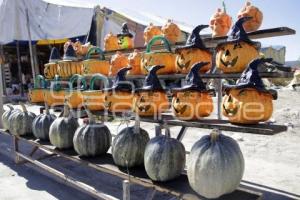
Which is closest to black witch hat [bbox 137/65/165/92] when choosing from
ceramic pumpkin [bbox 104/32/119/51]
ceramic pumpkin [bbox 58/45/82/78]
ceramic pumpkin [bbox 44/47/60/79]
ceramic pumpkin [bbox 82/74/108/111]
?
ceramic pumpkin [bbox 82/74/108/111]

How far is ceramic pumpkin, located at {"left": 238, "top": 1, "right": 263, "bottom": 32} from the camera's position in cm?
288

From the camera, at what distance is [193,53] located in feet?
9.81

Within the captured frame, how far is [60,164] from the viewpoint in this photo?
4938mm

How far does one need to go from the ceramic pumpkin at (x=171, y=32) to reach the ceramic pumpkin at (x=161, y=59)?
25 centimetres

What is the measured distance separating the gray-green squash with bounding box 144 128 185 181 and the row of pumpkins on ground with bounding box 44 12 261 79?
2.40 feet

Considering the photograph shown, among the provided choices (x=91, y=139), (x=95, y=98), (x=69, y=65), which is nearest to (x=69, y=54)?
(x=69, y=65)

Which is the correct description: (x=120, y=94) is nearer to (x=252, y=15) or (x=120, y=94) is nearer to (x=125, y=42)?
(x=125, y=42)

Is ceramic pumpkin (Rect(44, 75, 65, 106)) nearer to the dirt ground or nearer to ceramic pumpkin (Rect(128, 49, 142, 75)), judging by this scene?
the dirt ground

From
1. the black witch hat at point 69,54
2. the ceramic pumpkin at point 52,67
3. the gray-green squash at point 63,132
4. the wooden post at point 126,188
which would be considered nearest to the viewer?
the wooden post at point 126,188

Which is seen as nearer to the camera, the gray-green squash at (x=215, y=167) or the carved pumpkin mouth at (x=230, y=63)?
the gray-green squash at (x=215, y=167)

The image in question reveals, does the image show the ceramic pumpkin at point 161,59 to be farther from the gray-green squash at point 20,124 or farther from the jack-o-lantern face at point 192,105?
the gray-green squash at point 20,124

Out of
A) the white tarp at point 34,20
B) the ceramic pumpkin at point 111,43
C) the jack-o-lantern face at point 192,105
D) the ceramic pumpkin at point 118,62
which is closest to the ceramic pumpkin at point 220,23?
the jack-o-lantern face at point 192,105

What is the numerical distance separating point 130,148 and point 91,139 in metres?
0.62

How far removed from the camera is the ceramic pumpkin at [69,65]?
455cm
